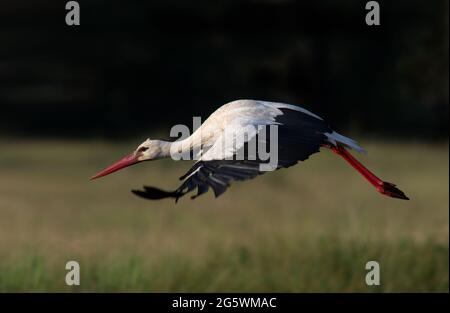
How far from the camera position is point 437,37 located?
1564 cm

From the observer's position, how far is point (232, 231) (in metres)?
11.4

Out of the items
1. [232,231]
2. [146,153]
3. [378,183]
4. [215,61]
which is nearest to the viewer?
[378,183]

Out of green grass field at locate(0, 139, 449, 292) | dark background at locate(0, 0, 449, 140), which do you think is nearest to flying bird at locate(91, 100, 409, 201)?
green grass field at locate(0, 139, 449, 292)

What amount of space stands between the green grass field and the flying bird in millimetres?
1795

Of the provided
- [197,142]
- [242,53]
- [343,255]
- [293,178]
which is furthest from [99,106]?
[197,142]

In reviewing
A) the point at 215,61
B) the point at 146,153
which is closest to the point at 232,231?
the point at 146,153

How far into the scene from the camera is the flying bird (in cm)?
484

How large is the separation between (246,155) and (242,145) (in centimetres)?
8

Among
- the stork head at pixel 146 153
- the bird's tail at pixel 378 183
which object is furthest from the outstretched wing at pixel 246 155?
the stork head at pixel 146 153

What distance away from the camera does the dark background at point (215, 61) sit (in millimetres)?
25438

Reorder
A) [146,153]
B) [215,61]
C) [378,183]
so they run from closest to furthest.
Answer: [378,183] < [146,153] < [215,61]

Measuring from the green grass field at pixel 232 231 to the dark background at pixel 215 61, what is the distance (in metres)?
4.10

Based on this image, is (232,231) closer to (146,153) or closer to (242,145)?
(146,153)

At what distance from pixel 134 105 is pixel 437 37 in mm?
13371
